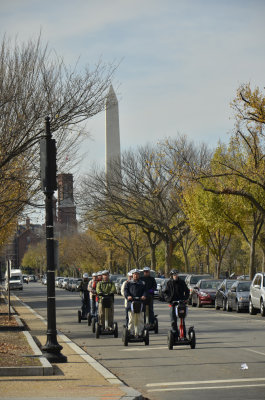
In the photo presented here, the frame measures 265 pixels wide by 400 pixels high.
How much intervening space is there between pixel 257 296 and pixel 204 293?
8938 millimetres

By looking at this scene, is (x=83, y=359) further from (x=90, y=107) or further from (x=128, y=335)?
(x=90, y=107)

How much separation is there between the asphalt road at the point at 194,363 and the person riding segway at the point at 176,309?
221 millimetres

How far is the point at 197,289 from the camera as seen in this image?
39.3 meters

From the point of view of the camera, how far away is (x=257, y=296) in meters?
29.7

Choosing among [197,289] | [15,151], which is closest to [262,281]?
[197,289]

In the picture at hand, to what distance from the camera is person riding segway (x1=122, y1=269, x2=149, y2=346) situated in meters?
17.2

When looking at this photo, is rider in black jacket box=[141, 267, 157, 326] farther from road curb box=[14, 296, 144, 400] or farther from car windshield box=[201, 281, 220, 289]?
car windshield box=[201, 281, 220, 289]

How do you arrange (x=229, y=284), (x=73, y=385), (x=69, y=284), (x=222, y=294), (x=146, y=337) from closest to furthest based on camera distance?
1. (x=73, y=385)
2. (x=146, y=337)
3. (x=222, y=294)
4. (x=229, y=284)
5. (x=69, y=284)

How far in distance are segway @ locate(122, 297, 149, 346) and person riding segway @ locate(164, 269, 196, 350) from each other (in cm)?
92

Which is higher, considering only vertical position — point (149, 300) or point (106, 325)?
point (149, 300)

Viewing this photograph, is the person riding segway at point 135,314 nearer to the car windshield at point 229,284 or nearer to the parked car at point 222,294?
the parked car at point 222,294

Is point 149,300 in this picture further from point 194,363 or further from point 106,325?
point 194,363

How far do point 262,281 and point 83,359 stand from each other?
1574 centimetres

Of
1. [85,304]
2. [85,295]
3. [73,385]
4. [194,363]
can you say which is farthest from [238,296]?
[73,385]
